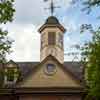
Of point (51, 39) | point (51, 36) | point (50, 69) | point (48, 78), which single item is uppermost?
point (51, 36)

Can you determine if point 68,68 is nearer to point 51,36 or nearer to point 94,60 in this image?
point 51,36

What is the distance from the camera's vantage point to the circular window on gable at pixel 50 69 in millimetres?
43009

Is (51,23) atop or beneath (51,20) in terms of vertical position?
beneath

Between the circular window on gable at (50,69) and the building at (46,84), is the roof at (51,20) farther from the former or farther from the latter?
the circular window on gable at (50,69)

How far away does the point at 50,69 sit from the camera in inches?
1699

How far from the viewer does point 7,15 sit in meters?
23.8

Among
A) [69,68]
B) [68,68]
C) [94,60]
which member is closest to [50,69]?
[68,68]

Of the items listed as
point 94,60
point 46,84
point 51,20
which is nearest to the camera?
point 94,60

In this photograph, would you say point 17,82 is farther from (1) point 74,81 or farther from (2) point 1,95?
(1) point 74,81

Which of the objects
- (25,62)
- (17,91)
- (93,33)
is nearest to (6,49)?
(93,33)

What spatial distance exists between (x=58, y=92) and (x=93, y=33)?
589 inches

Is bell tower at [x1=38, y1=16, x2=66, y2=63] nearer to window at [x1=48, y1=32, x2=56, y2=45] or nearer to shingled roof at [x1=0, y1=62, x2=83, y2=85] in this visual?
window at [x1=48, y1=32, x2=56, y2=45]

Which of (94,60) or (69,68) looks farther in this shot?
(69,68)

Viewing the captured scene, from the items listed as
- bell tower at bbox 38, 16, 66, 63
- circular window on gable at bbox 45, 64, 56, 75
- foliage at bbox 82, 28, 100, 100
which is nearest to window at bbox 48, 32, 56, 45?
bell tower at bbox 38, 16, 66, 63
